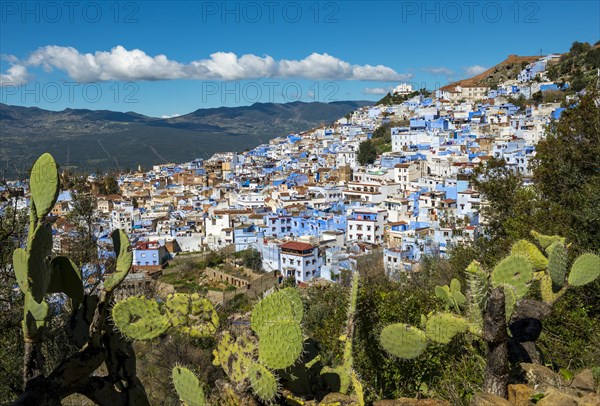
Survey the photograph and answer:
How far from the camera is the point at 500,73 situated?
65.1 meters

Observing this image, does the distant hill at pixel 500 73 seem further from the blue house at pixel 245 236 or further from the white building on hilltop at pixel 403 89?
the blue house at pixel 245 236

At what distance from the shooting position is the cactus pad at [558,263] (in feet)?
11.1

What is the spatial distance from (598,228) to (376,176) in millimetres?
28329

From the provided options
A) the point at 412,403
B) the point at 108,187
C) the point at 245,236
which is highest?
the point at 412,403

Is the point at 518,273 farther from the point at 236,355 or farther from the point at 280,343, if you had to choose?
the point at 236,355

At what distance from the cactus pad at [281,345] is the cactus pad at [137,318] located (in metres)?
0.72

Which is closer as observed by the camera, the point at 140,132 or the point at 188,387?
the point at 188,387

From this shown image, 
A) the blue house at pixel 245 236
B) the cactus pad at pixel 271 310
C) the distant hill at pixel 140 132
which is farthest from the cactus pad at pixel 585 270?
the distant hill at pixel 140 132

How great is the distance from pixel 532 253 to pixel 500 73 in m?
67.7

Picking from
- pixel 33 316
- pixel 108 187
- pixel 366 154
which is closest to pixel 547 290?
pixel 33 316

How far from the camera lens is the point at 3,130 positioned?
266ft

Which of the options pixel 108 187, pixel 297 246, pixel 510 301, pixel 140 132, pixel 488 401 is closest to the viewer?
pixel 488 401

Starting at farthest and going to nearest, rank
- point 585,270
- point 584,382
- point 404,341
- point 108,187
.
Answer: point 108,187, point 585,270, point 404,341, point 584,382

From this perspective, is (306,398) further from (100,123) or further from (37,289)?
(100,123)
